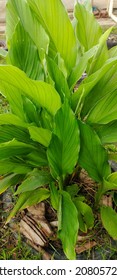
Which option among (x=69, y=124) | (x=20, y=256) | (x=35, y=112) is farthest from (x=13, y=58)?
(x=20, y=256)

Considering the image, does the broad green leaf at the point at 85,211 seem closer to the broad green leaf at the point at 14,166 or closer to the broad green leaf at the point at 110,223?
the broad green leaf at the point at 110,223

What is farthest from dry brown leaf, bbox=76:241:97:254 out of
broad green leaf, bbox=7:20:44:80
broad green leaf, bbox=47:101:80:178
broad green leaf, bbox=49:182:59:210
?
broad green leaf, bbox=7:20:44:80

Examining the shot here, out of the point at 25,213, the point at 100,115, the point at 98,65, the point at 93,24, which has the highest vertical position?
the point at 93,24

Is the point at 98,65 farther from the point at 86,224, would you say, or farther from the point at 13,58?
the point at 86,224

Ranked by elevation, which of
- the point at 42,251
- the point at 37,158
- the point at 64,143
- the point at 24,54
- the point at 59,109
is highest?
the point at 24,54

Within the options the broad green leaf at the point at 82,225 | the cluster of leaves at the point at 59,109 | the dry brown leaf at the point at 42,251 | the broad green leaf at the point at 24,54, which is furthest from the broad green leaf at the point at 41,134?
the dry brown leaf at the point at 42,251

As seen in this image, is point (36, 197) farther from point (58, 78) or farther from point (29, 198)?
point (58, 78)

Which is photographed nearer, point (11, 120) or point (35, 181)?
point (11, 120)

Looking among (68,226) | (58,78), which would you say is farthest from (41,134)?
(68,226)
